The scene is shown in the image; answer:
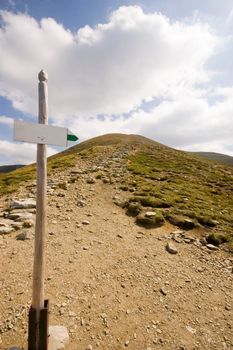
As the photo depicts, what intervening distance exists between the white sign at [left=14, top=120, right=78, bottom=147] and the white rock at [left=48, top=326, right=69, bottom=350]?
4417 mm

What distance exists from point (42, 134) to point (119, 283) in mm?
5519

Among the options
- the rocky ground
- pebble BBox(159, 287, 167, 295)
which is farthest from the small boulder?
pebble BBox(159, 287, 167, 295)

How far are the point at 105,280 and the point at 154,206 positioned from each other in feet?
25.1

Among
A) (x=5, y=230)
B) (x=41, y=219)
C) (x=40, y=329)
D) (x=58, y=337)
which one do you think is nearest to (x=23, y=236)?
(x=5, y=230)

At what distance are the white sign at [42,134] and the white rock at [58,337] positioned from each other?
4417 mm

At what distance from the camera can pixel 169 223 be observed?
12.7 m

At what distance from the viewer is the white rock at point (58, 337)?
5.23 meters

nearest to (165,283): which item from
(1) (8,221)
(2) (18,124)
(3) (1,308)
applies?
(3) (1,308)

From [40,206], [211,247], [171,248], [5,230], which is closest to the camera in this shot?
[40,206]

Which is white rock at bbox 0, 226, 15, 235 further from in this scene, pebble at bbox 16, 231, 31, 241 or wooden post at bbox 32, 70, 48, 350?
wooden post at bbox 32, 70, 48, 350

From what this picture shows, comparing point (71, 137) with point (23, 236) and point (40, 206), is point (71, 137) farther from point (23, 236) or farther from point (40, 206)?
point (23, 236)

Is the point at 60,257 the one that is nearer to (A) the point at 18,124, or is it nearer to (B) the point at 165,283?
(B) the point at 165,283

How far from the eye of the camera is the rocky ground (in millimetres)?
5816

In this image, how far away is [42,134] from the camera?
4508mm
